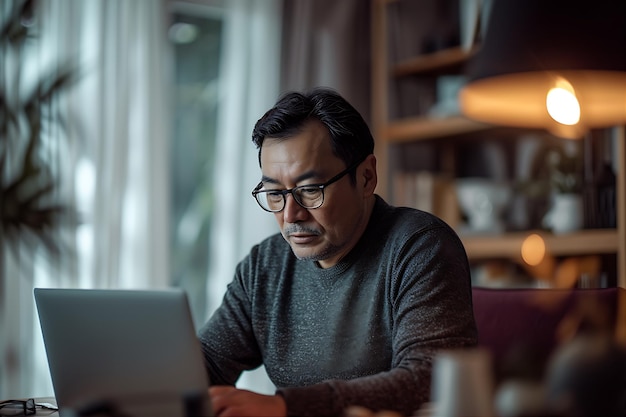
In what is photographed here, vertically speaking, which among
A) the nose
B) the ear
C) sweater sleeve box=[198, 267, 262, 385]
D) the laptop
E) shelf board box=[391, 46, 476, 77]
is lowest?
sweater sleeve box=[198, 267, 262, 385]

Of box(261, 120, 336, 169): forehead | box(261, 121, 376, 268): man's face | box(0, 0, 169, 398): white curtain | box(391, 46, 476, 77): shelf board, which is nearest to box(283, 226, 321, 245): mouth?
box(261, 121, 376, 268): man's face

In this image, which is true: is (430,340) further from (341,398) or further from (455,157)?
(455,157)

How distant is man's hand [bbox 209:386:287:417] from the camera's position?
1.27 meters

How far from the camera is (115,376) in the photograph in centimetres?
128

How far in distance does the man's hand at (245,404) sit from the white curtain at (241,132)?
7.15 ft

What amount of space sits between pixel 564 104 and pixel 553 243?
1440 millimetres

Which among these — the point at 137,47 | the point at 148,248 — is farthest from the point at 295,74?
the point at 148,248

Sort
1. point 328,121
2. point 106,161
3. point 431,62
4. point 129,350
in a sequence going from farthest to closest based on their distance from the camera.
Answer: point 431,62 < point 106,161 < point 328,121 < point 129,350

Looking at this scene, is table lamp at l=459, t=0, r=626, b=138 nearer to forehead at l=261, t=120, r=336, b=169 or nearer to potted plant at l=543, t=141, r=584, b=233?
forehead at l=261, t=120, r=336, b=169

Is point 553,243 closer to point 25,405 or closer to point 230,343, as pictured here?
point 230,343

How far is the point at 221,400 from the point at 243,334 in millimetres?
645

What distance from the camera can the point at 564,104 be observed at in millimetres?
1714

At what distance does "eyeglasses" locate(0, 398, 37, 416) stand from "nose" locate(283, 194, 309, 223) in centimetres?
63

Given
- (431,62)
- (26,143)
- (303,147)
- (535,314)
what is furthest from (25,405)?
(431,62)
